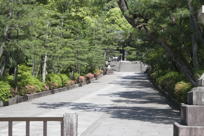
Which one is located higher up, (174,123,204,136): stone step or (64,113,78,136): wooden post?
(64,113,78,136): wooden post

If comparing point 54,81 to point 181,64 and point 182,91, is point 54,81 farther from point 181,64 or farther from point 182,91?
point 181,64

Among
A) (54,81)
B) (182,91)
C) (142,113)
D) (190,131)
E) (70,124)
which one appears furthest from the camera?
(54,81)

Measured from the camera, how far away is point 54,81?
3659 cm

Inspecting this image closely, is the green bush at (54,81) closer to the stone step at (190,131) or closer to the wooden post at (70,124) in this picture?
the stone step at (190,131)

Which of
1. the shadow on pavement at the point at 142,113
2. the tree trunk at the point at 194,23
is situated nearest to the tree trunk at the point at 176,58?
the tree trunk at the point at 194,23

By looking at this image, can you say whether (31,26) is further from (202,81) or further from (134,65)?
(134,65)

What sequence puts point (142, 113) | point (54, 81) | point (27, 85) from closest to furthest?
point (142, 113), point (27, 85), point (54, 81)

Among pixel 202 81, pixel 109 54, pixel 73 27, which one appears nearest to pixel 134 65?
pixel 109 54

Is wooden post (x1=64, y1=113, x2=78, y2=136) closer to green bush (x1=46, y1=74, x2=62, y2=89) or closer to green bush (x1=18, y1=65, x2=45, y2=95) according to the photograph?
green bush (x1=18, y1=65, x2=45, y2=95)

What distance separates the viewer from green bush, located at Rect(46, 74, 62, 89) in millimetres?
35662

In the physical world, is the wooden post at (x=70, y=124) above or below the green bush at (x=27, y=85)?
above

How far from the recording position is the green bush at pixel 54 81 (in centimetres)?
3566

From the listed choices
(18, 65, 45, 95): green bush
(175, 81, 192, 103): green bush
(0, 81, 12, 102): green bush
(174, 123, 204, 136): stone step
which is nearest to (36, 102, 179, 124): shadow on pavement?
(175, 81, 192, 103): green bush

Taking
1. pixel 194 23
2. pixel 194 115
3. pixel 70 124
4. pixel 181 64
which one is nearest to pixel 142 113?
pixel 181 64
